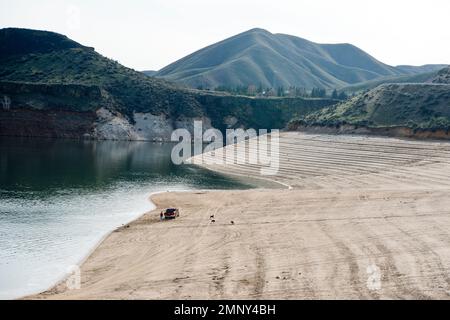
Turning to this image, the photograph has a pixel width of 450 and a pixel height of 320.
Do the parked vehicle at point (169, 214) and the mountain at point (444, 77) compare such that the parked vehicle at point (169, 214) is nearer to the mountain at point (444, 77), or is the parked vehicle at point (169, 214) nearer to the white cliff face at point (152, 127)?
the mountain at point (444, 77)

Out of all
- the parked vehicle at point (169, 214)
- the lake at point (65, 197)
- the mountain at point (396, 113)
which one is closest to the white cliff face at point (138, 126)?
the lake at point (65, 197)

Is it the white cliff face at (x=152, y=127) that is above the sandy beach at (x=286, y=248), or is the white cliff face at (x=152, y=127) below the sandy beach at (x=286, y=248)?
above

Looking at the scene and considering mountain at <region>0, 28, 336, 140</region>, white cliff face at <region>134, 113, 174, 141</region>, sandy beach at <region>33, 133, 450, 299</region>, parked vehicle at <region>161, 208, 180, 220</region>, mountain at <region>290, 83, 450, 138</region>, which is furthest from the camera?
white cliff face at <region>134, 113, 174, 141</region>

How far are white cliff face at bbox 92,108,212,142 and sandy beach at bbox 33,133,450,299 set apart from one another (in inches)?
2722

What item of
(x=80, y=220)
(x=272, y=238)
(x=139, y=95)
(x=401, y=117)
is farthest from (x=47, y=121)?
(x=272, y=238)

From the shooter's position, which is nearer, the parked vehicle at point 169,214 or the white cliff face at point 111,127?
the parked vehicle at point 169,214

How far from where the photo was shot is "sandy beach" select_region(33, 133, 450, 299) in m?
22.6

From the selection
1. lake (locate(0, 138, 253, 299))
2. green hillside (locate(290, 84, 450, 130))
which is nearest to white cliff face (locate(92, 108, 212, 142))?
lake (locate(0, 138, 253, 299))

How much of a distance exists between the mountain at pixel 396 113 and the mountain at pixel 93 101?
44.4 metres

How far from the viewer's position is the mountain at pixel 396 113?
73312 mm

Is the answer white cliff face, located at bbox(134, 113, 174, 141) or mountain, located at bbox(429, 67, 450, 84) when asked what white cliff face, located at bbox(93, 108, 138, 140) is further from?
mountain, located at bbox(429, 67, 450, 84)

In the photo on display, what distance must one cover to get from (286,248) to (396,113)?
5695 centimetres

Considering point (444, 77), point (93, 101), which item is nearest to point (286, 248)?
point (444, 77)
